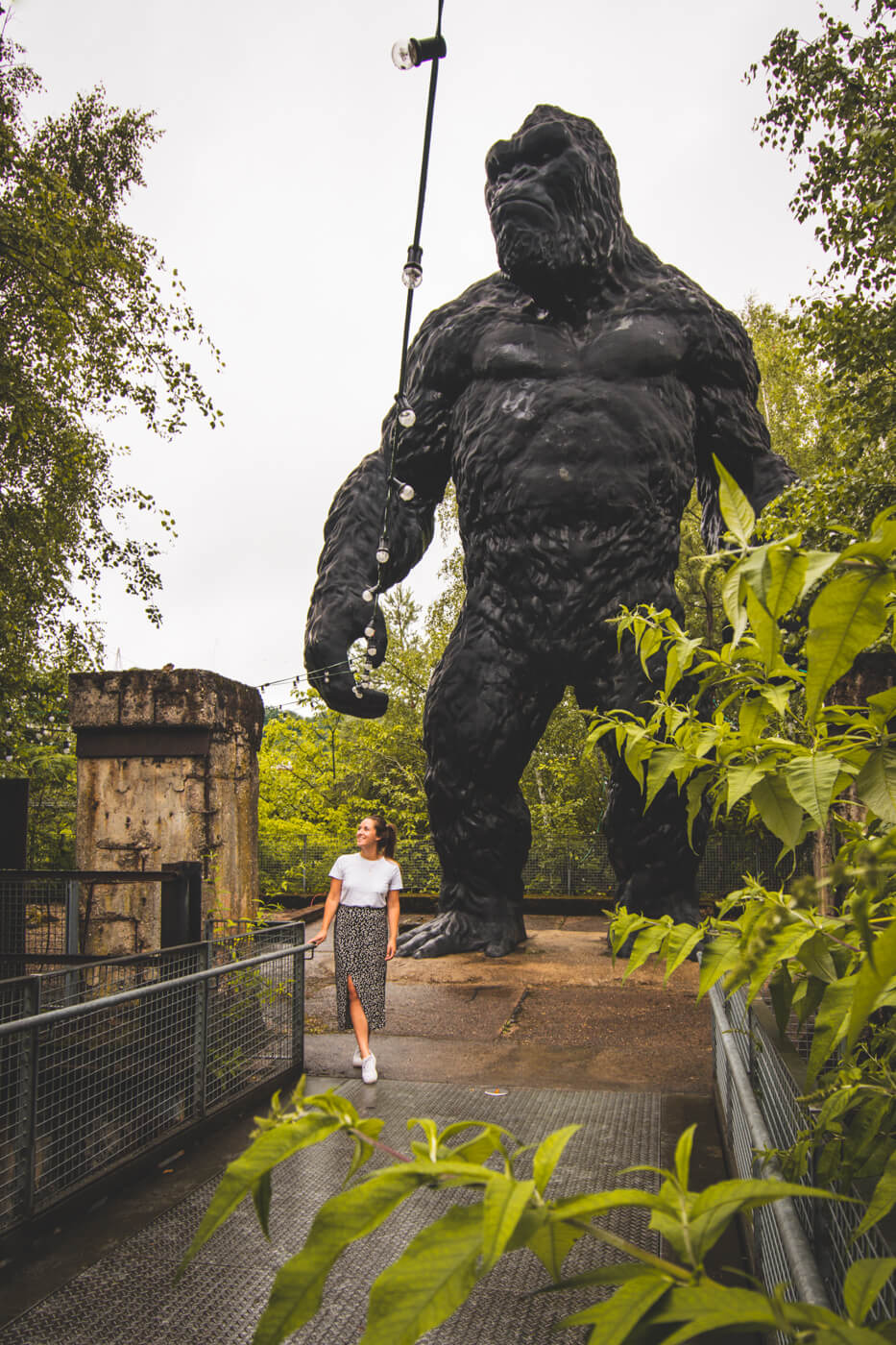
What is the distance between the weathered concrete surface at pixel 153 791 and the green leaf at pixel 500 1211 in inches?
144

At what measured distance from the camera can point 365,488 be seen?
5309 millimetres

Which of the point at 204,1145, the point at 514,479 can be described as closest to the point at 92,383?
the point at 514,479

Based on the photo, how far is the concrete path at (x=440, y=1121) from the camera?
6.43ft

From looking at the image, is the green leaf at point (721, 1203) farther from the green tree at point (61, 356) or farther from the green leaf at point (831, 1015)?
the green tree at point (61, 356)

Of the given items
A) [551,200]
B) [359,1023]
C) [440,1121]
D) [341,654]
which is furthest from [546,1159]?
[551,200]

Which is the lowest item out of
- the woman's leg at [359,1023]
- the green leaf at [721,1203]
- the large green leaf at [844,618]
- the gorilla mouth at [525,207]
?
the woman's leg at [359,1023]

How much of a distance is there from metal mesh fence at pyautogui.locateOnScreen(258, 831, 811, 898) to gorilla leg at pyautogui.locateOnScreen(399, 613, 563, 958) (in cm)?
387

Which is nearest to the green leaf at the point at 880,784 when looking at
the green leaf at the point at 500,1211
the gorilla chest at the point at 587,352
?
the green leaf at the point at 500,1211

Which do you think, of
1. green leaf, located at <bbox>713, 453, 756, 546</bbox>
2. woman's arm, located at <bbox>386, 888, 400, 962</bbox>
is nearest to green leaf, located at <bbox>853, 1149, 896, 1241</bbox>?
green leaf, located at <bbox>713, 453, 756, 546</bbox>

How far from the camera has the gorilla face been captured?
180 inches

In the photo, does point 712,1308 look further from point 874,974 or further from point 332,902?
point 332,902

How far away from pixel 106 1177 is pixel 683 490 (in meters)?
3.78

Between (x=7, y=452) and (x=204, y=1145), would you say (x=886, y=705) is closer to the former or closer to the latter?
(x=204, y=1145)

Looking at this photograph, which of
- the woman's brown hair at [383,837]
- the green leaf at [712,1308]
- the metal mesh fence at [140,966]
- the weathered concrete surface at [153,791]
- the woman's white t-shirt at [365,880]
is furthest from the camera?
the woman's brown hair at [383,837]
